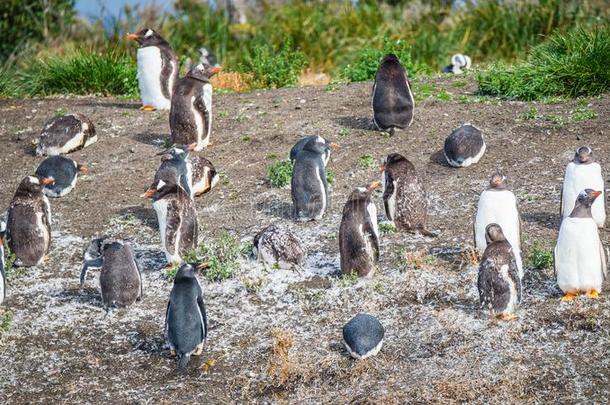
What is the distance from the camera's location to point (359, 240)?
1012 cm

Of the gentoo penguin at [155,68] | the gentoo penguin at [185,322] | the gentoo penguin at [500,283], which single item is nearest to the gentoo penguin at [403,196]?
the gentoo penguin at [500,283]

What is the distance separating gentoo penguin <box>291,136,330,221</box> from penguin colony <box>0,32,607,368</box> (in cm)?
1

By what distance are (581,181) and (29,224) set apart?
519 cm

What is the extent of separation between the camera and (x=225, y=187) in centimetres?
1285

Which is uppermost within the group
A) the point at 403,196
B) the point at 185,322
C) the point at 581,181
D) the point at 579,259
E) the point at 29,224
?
the point at 581,181

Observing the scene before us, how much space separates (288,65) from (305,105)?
232 cm

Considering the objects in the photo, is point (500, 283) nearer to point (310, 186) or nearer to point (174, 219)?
point (310, 186)

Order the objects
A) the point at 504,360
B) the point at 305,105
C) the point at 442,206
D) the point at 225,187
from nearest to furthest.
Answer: the point at 504,360, the point at 442,206, the point at 225,187, the point at 305,105

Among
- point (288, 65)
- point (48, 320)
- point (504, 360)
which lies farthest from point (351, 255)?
point (288, 65)

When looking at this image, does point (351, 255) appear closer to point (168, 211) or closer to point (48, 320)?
point (168, 211)

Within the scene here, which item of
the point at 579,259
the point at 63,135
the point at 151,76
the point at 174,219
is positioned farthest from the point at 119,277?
the point at 151,76

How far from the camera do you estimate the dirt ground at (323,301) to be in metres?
8.87

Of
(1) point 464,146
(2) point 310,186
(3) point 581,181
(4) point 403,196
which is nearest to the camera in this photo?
(3) point 581,181

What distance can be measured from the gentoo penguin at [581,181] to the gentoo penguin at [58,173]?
17.6ft
